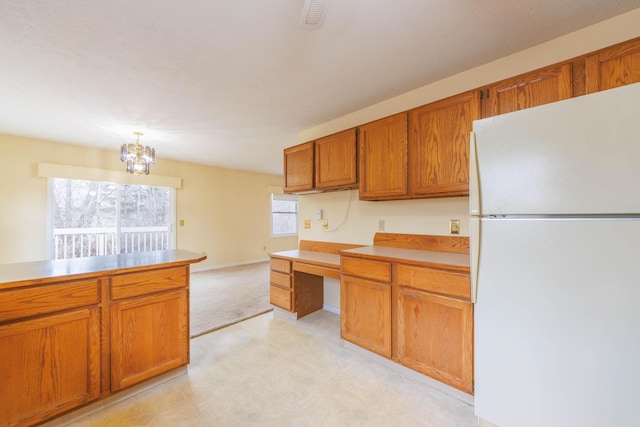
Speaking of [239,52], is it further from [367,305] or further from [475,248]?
[367,305]

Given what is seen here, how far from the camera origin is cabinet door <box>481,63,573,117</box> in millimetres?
1524

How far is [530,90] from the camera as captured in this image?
5.36 ft

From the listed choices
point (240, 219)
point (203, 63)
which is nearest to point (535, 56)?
point (203, 63)

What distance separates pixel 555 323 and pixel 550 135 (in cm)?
75

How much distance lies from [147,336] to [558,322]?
7.65ft

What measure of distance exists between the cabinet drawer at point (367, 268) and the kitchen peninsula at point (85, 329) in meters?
Answer: 1.26

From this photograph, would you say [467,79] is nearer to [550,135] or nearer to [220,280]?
[550,135]

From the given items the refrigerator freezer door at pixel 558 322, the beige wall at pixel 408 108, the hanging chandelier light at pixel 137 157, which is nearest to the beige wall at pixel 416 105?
the beige wall at pixel 408 108

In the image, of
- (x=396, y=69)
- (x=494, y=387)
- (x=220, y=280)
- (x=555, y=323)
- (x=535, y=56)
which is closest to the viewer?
(x=555, y=323)

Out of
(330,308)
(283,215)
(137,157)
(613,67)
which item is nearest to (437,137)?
(613,67)

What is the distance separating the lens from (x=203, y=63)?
1.95 m

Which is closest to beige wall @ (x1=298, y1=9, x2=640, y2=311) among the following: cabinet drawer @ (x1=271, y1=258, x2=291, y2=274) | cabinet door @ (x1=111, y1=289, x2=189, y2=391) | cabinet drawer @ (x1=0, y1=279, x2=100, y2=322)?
cabinet drawer @ (x1=271, y1=258, x2=291, y2=274)

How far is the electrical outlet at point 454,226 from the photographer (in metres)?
2.14

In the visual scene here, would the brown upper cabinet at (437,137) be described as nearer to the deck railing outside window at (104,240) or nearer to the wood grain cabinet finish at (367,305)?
the wood grain cabinet finish at (367,305)
